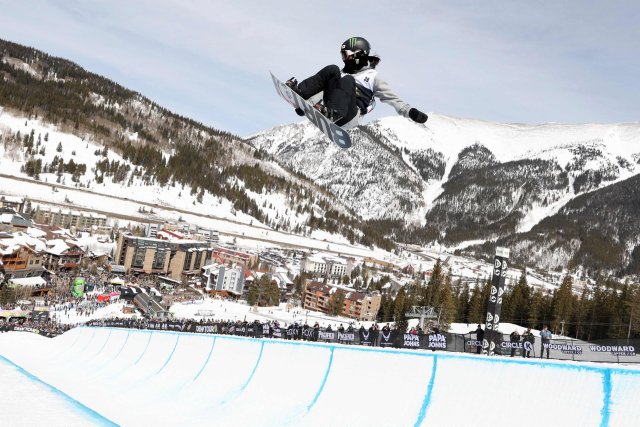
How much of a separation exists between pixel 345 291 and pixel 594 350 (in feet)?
214

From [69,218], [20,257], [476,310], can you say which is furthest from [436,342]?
[69,218]

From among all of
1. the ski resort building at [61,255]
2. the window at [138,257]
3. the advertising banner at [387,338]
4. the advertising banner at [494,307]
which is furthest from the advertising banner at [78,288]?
the advertising banner at [494,307]

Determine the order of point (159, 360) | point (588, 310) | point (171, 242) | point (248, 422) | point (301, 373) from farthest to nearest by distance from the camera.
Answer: point (171, 242)
point (588, 310)
point (159, 360)
point (301, 373)
point (248, 422)

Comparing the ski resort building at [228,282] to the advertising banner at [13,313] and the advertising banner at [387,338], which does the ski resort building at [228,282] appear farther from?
the advertising banner at [387,338]

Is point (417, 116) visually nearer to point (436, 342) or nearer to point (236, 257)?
point (436, 342)

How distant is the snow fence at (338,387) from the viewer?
4582 millimetres

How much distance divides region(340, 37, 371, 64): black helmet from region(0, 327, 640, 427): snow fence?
4300mm

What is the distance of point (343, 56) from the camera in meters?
6.49

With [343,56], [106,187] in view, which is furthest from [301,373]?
[106,187]

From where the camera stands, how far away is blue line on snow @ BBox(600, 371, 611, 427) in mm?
4262

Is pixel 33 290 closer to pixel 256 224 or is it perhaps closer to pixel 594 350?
pixel 594 350

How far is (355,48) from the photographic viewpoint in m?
6.30

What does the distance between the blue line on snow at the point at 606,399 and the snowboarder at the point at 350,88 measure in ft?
11.9

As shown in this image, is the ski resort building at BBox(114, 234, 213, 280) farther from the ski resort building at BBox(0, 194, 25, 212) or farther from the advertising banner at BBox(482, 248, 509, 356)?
the advertising banner at BBox(482, 248, 509, 356)
